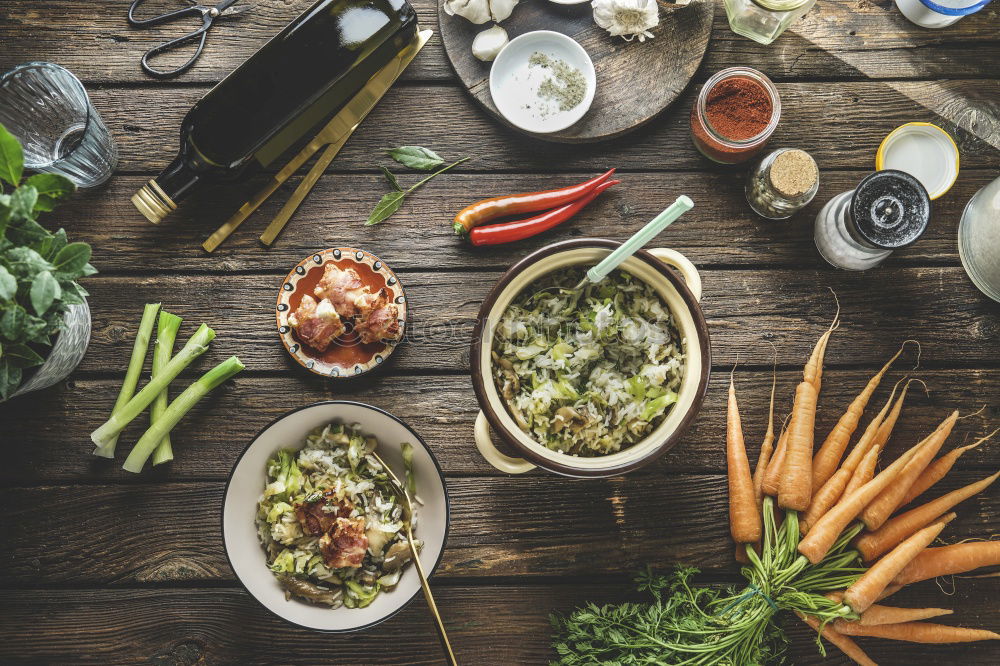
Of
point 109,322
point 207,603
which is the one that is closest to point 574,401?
point 207,603

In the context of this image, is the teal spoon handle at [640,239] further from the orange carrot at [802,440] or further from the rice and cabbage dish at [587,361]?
the orange carrot at [802,440]

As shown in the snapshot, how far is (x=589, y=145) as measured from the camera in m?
1.91

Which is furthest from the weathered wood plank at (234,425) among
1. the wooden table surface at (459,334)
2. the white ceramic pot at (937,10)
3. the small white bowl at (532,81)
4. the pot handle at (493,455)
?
the white ceramic pot at (937,10)

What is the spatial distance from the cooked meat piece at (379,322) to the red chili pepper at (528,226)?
1.02 ft

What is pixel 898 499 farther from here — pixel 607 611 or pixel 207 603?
pixel 207 603

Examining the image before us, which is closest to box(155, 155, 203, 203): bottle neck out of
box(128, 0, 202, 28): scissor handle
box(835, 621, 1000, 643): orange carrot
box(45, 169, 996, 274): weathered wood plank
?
box(45, 169, 996, 274): weathered wood plank

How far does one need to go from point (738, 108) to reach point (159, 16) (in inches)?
66.5

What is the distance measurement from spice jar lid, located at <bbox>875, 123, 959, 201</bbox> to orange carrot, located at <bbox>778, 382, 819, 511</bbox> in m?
0.70

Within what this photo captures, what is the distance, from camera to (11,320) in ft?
4.35

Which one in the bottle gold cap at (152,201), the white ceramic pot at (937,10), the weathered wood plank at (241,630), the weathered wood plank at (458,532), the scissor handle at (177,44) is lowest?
the weathered wood plank at (241,630)

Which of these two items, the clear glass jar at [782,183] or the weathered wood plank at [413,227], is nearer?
the clear glass jar at [782,183]

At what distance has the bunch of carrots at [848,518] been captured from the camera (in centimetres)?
176

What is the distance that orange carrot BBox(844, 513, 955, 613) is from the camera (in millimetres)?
1722

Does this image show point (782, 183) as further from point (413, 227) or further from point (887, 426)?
point (413, 227)
